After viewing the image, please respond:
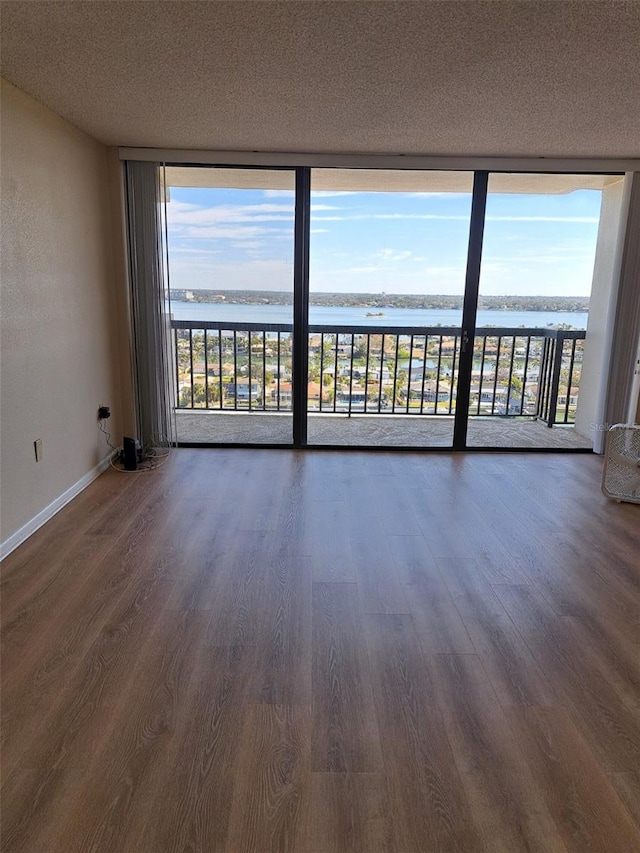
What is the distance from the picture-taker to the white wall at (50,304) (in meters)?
2.63

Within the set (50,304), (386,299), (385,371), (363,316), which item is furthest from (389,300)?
(50,304)

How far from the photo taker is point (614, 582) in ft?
8.04

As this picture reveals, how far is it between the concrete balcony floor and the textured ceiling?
7.62ft

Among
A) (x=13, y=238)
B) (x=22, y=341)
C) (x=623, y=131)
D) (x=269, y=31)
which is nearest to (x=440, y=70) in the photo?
(x=269, y=31)

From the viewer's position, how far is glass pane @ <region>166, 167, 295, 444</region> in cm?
402

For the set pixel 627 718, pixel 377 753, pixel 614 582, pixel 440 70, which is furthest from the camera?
pixel 614 582

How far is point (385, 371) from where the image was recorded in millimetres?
5410

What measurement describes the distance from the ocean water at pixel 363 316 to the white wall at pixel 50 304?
2.38ft

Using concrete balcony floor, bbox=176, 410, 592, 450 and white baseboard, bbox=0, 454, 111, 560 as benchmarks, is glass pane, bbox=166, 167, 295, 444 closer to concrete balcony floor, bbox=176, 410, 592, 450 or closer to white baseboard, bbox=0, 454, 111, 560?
concrete balcony floor, bbox=176, 410, 592, 450

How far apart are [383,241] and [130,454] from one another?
9.04ft

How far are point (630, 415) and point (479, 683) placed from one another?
11.0 feet

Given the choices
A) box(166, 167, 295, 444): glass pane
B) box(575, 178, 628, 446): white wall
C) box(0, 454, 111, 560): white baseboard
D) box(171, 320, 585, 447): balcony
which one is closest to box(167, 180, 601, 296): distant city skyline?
box(166, 167, 295, 444): glass pane

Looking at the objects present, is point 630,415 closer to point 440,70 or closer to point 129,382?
point 440,70

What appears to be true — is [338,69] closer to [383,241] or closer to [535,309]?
[383,241]
